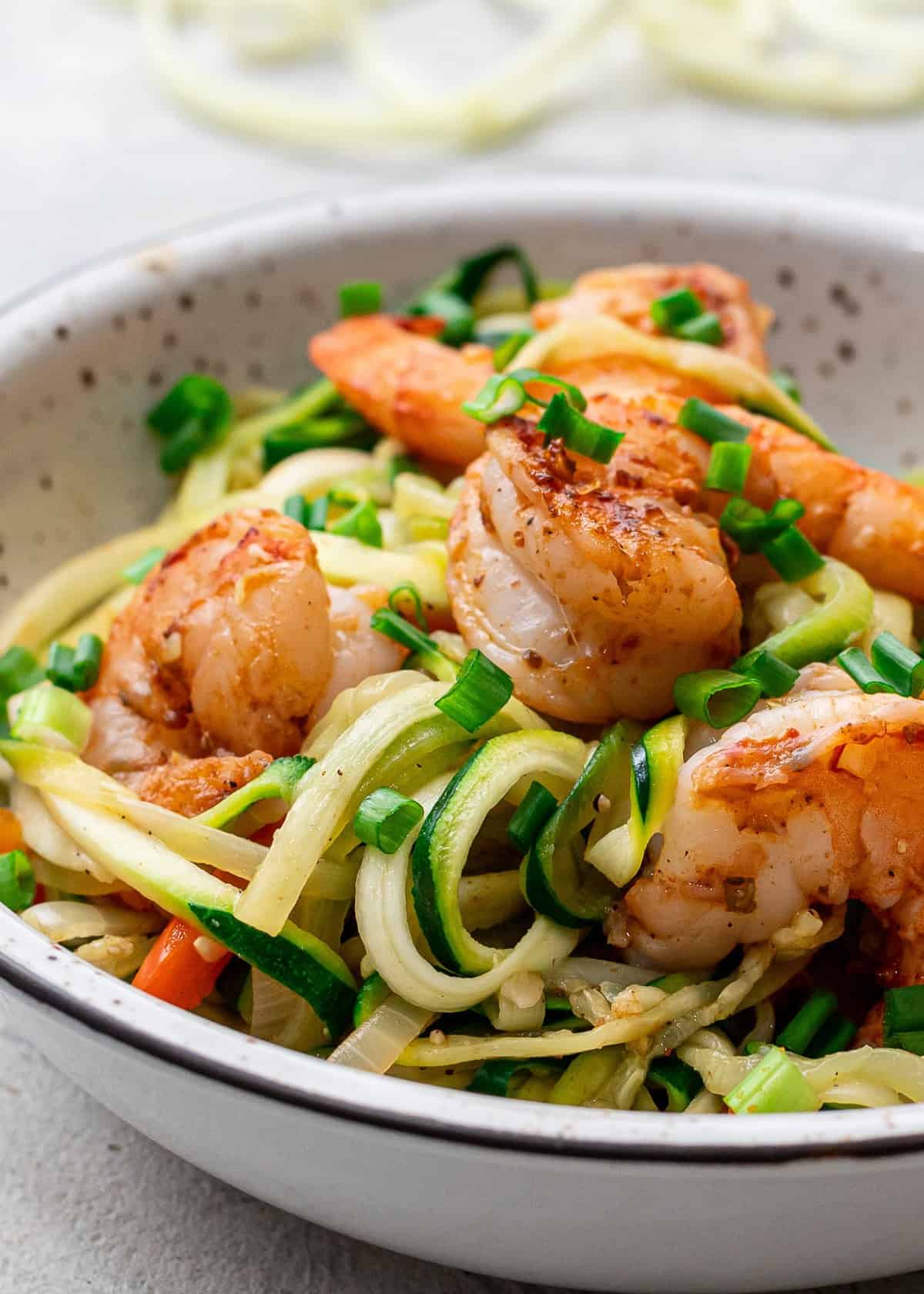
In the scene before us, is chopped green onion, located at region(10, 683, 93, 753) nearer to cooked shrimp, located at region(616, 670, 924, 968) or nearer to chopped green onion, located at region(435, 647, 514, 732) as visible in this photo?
chopped green onion, located at region(435, 647, 514, 732)

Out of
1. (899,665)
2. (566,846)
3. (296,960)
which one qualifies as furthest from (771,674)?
(296,960)

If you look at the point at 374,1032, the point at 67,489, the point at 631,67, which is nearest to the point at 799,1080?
the point at 374,1032

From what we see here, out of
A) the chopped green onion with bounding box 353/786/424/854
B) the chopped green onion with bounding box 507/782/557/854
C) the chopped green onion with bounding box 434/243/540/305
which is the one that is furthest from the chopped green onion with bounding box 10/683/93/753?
the chopped green onion with bounding box 434/243/540/305

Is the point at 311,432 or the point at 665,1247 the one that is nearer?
the point at 665,1247

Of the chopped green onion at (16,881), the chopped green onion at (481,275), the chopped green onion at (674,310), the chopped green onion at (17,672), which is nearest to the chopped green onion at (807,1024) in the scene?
the chopped green onion at (16,881)

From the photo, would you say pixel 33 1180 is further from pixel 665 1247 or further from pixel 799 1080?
pixel 799 1080

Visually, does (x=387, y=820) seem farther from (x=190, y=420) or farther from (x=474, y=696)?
(x=190, y=420)
